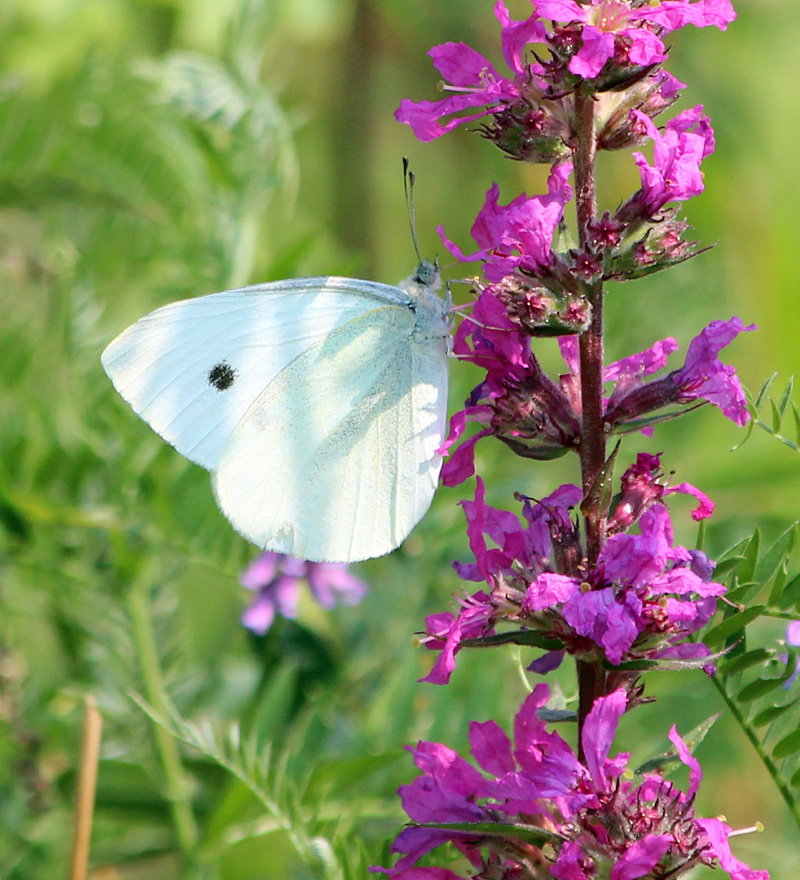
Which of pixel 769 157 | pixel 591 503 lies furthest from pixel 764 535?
pixel 769 157

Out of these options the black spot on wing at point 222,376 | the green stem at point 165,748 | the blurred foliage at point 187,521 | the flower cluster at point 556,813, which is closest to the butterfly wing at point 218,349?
the black spot on wing at point 222,376

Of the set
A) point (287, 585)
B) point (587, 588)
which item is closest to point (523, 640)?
point (587, 588)

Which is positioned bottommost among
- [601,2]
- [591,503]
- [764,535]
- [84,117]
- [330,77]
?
[764,535]

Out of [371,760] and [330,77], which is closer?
[371,760]

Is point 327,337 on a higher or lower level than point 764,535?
higher

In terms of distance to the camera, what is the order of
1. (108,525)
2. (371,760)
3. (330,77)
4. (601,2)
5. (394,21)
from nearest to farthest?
(601,2)
(371,760)
(108,525)
(394,21)
(330,77)

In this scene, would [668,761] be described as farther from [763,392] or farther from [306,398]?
[306,398]

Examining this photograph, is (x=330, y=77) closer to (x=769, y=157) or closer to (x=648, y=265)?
(x=769, y=157)
